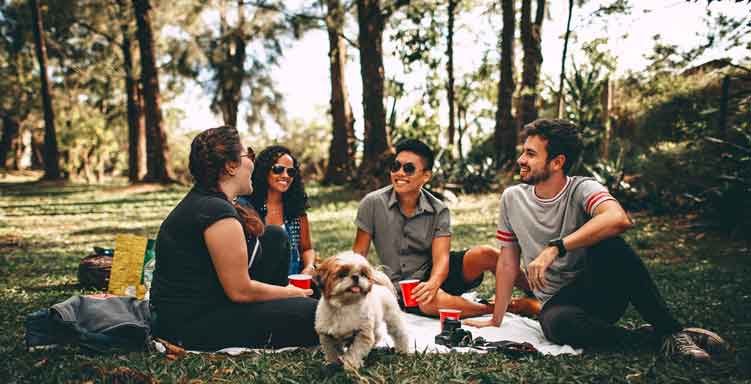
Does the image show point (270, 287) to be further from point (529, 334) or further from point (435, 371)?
point (529, 334)

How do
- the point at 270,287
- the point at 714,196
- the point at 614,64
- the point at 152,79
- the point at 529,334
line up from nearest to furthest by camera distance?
the point at 270,287
the point at 529,334
the point at 714,196
the point at 614,64
the point at 152,79

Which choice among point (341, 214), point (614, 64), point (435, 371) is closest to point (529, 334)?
point (435, 371)

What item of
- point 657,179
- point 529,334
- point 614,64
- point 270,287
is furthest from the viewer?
point 614,64

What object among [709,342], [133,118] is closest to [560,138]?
[709,342]

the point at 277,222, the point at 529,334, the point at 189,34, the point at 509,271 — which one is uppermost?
the point at 189,34

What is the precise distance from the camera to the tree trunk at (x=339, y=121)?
20.5 meters

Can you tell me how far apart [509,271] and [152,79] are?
61.3ft

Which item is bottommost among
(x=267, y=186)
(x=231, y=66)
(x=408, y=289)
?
(x=408, y=289)

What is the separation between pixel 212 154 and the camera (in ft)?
11.1

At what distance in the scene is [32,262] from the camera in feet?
24.6

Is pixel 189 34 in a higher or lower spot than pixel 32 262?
higher

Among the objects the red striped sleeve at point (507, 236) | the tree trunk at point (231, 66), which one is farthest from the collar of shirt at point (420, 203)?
the tree trunk at point (231, 66)

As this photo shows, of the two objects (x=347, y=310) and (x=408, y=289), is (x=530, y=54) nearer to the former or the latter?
(x=408, y=289)

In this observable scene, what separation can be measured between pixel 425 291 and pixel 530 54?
13701 millimetres
